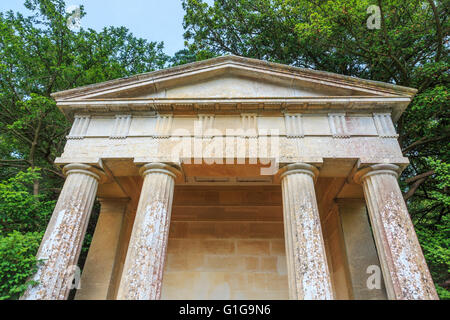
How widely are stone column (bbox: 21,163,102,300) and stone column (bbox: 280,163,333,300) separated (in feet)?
21.9

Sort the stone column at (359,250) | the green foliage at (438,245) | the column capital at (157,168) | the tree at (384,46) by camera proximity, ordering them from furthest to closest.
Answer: the tree at (384,46), the stone column at (359,250), the green foliage at (438,245), the column capital at (157,168)

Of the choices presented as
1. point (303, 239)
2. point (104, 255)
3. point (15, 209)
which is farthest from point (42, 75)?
point (303, 239)

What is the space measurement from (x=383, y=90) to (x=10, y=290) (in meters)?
13.8

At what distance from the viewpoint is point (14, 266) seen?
8523mm

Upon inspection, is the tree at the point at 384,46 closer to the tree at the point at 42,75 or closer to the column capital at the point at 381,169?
the column capital at the point at 381,169

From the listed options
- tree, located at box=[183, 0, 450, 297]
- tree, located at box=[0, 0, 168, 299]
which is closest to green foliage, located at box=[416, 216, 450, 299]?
tree, located at box=[183, 0, 450, 297]

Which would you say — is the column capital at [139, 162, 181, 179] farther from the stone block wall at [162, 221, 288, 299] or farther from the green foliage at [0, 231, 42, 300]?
the stone block wall at [162, 221, 288, 299]

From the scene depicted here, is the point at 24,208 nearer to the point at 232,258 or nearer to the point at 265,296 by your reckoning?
the point at 232,258

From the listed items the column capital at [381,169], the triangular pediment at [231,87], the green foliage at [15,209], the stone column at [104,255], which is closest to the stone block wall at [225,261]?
the stone column at [104,255]

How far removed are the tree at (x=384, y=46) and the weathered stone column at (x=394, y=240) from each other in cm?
310

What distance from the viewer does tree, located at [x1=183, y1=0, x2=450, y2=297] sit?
13.8 meters

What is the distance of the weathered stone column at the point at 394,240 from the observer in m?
8.03

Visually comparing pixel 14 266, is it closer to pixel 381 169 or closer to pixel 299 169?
pixel 299 169

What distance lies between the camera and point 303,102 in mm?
10969
